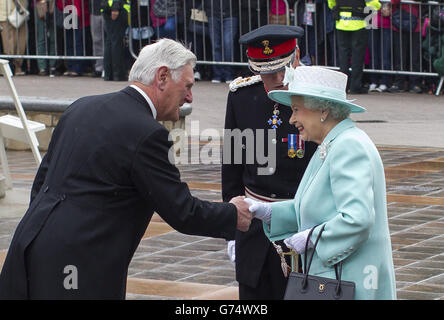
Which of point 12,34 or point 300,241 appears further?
point 12,34

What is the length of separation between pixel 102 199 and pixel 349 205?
938 millimetres

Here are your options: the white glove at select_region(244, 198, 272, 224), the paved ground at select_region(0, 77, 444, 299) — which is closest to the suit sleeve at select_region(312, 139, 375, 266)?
the white glove at select_region(244, 198, 272, 224)

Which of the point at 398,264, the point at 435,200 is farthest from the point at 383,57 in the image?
the point at 398,264

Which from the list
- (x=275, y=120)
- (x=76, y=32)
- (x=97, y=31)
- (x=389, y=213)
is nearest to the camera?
(x=275, y=120)

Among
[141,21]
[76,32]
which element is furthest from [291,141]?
[76,32]

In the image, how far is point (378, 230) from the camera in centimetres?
388

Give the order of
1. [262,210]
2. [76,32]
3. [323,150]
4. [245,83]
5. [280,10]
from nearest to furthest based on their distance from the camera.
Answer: [323,150], [262,210], [245,83], [280,10], [76,32]

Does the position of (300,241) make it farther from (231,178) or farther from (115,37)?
(115,37)

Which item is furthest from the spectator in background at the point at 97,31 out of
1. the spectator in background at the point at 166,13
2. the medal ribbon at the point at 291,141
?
the medal ribbon at the point at 291,141

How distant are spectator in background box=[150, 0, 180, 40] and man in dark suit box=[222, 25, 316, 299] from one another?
12123 mm

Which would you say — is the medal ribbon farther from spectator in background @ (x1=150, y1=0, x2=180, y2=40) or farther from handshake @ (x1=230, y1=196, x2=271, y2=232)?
spectator in background @ (x1=150, y1=0, x2=180, y2=40)

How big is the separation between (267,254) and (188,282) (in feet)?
5.99

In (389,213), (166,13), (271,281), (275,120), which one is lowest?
(389,213)

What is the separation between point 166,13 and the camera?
56.2ft
